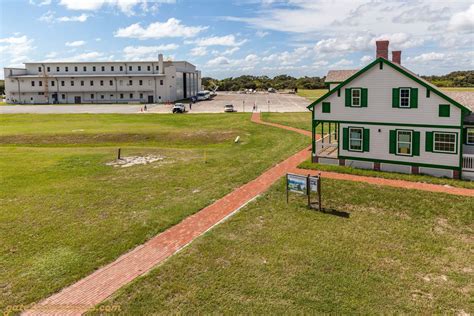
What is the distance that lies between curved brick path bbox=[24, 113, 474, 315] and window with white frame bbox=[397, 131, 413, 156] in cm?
240

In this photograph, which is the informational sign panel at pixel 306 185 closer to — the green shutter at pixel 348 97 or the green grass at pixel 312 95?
the green shutter at pixel 348 97

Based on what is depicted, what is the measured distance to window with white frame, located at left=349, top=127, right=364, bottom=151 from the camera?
23.3 meters

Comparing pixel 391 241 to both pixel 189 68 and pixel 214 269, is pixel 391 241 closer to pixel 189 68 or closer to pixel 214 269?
pixel 214 269

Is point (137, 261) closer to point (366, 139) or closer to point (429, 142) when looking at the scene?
point (366, 139)

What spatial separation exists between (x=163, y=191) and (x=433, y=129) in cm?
1487

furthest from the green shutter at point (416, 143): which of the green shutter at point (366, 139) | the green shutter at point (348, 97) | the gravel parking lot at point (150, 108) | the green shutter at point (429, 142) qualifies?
the gravel parking lot at point (150, 108)

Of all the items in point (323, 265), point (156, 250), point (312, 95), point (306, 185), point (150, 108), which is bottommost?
point (323, 265)

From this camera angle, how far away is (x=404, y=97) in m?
21.5

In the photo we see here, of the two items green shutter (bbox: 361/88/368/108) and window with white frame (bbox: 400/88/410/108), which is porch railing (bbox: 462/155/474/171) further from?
green shutter (bbox: 361/88/368/108)

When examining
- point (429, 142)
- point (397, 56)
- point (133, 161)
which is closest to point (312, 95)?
point (397, 56)

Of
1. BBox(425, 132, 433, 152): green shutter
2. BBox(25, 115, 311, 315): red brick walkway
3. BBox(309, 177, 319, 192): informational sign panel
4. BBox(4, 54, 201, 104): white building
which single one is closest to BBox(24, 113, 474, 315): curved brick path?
BBox(25, 115, 311, 315): red brick walkway

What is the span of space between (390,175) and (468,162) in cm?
395

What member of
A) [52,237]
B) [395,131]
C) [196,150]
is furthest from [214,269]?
[196,150]

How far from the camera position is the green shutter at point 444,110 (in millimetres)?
20297
